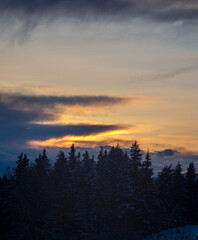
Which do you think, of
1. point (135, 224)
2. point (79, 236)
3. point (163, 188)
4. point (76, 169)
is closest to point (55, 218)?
point (79, 236)

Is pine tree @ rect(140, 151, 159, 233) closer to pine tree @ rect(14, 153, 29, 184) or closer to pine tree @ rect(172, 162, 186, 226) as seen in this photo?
pine tree @ rect(172, 162, 186, 226)

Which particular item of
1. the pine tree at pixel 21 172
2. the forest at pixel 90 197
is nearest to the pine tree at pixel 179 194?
the forest at pixel 90 197

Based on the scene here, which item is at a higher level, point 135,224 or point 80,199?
point 80,199

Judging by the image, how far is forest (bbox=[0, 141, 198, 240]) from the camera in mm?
41531

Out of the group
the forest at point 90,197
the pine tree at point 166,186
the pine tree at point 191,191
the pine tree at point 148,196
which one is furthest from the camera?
the pine tree at point 191,191

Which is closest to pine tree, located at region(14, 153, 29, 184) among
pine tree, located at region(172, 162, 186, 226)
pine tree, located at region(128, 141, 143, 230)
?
pine tree, located at region(128, 141, 143, 230)

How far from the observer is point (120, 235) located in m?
23.5

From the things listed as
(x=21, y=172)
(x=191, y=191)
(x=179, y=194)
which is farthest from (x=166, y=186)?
(x=21, y=172)

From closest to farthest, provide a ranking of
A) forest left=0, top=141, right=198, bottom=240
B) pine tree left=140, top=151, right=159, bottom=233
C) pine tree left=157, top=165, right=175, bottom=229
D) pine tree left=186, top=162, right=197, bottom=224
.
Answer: forest left=0, top=141, right=198, bottom=240 → pine tree left=140, top=151, right=159, bottom=233 → pine tree left=157, top=165, right=175, bottom=229 → pine tree left=186, top=162, right=197, bottom=224

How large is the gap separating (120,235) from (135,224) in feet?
83.6

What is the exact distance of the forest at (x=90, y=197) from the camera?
136 ft

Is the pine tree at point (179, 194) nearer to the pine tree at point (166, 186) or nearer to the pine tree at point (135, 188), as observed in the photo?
the pine tree at point (166, 186)

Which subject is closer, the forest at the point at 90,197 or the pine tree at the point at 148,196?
the forest at the point at 90,197

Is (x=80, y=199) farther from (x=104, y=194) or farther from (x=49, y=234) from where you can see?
(x=49, y=234)
